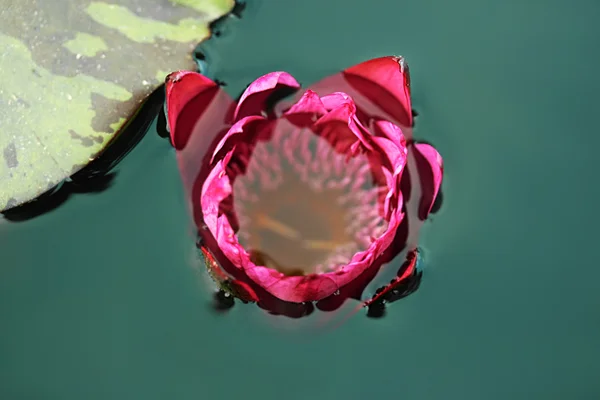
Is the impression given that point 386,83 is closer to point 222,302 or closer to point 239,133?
point 239,133

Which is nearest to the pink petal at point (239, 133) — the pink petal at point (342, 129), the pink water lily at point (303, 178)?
the pink water lily at point (303, 178)

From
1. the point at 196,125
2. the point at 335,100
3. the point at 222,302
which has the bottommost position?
the point at 222,302

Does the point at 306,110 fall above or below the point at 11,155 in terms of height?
above

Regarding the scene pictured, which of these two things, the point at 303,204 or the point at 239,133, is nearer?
the point at 239,133

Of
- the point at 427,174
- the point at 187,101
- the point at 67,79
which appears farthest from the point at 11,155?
the point at 427,174

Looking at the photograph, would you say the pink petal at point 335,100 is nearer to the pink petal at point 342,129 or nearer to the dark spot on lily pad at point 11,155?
the pink petal at point 342,129

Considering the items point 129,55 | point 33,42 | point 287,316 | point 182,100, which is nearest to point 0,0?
point 33,42
